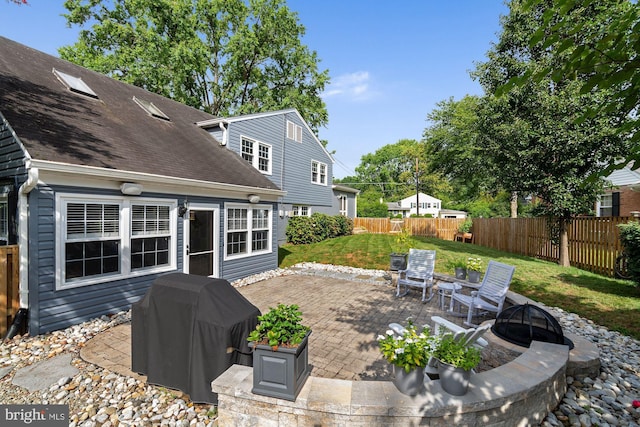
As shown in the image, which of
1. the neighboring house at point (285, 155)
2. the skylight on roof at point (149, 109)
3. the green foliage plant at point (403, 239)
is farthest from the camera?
the neighboring house at point (285, 155)

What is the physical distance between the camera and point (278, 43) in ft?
77.8

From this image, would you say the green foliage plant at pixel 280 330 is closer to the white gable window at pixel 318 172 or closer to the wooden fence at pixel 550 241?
the wooden fence at pixel 550 241

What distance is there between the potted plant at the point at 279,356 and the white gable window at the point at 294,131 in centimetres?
1409

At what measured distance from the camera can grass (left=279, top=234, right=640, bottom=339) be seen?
5828mm

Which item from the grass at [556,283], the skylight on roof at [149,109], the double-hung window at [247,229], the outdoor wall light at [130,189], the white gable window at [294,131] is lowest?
the grass at [556,283]

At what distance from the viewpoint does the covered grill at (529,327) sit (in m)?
3.87

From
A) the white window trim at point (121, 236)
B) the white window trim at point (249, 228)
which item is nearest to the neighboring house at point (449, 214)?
the white window trim at point (249, 228)

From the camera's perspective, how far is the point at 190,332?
124 inches

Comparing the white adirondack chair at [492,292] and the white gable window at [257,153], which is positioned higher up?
the white gable window at [257,153]

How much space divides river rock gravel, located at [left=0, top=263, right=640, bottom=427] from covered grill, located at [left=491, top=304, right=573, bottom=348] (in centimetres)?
51

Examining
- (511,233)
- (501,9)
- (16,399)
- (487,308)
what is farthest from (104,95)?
(511,233)

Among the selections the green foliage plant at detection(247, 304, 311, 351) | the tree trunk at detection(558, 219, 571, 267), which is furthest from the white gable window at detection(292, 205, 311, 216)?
the green foliage plant at detection(247, 304, 311, 351)

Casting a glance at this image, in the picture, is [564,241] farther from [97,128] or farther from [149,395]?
[97,128]

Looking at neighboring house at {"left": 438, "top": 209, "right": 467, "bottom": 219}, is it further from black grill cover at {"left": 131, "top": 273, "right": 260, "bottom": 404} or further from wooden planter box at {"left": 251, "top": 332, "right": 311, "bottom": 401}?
wooden planter box at {"left": 251, "top": 332, "right": 311, "bottom": 401}
